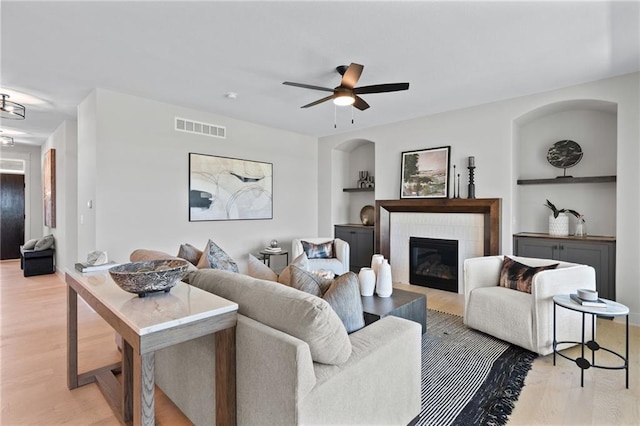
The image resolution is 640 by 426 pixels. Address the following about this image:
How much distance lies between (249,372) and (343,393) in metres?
0.43

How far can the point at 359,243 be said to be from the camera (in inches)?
228

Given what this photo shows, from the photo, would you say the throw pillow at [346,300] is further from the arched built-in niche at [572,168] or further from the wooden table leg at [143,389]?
the arched built-in niche at [572,168]

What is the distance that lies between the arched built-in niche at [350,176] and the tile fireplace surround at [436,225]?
1004mm

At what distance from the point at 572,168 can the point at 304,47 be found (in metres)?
3.74

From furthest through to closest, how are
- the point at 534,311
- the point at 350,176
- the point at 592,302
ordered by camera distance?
the point at 350,176, the point at 534,311, the point at 592,302

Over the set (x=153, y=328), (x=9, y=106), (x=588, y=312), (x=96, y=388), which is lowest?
(x=96, y=388)

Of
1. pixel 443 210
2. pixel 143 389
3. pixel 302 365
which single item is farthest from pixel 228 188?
pixel 302 365

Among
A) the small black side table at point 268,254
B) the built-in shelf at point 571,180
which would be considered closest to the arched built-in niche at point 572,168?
the built-in shelf at point 571,180

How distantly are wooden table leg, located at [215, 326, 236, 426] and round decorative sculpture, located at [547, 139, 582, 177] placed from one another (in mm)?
4555

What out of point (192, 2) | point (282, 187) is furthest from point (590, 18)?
point (282, 187)

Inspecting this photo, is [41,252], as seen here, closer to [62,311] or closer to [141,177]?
[62,311]

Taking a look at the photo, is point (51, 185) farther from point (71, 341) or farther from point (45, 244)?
point (71, 341)

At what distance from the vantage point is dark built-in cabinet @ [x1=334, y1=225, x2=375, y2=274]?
18.5 ft

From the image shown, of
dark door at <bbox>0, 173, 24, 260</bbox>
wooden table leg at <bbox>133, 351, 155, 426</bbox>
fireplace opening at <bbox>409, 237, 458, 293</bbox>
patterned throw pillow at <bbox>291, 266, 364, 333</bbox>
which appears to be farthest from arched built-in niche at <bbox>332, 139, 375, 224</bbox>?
dark door at <bbox>0, 173, 24, 260</bbox>
